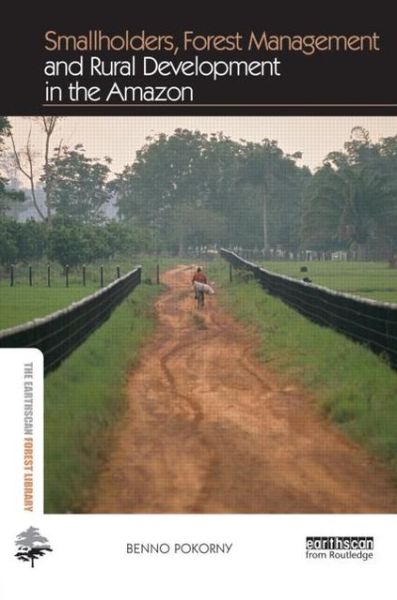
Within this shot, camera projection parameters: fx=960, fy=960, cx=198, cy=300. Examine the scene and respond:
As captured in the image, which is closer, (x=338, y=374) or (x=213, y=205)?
(x=338, y=374)

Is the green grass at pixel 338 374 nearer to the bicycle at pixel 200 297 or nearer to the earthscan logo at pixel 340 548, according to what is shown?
the earthscan logo at pixel 340 548

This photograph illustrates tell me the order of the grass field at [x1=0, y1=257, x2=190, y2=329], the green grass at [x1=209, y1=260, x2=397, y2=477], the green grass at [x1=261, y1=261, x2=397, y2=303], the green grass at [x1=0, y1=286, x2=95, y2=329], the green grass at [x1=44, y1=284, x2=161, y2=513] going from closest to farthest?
the green grass at [x1=44, y1=284, x2=161, y2=513]
the green grass at [x1=209, y1=260, x2=397, y2=477]
the green grass at [x1=0, y1=286, x2=95, y2=329]
the grass field at [x1=0, y1=257, x2=190, y2=329]
the green grass at [x1=261, y1=261, x2=397, y2=303]

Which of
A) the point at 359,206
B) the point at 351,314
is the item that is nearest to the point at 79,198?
the point at 359,206

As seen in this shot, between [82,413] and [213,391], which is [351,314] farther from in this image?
[82,413]

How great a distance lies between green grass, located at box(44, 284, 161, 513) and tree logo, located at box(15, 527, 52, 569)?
26cm

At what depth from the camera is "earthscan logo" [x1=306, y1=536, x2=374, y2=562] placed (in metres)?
6.82

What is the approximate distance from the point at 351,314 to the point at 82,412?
24.9ft

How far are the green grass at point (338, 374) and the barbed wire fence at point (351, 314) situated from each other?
0.20m

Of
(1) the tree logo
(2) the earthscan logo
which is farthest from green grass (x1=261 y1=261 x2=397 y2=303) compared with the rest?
(1) the tree logo

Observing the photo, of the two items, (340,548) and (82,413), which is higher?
(82,413)

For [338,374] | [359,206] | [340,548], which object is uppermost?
[359,206]

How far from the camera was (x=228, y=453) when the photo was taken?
966 centimetres

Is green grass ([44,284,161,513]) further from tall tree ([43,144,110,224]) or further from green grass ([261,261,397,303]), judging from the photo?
tall tree ([43,144,110,224])

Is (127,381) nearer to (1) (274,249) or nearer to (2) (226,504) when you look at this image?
(2) (226,504)
